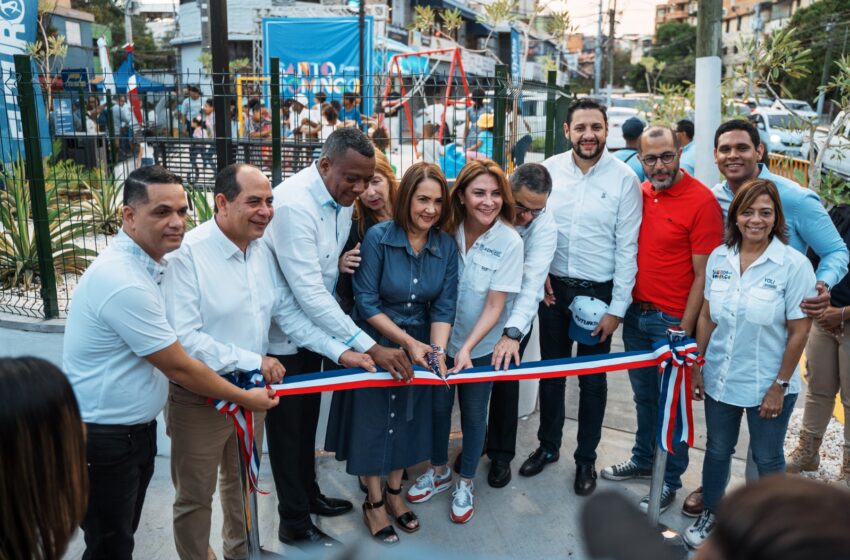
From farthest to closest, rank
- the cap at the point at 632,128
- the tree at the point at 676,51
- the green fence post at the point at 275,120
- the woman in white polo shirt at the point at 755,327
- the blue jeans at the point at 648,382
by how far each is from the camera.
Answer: the tree at the point at 676,51 → the cap at the point at 632,128 → the green fence post at the point at 275,120 → the blue jeans at the point at 648,382 → the woman in white polo shirt at the point at 755,327

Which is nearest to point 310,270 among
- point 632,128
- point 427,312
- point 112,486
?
point 427,312

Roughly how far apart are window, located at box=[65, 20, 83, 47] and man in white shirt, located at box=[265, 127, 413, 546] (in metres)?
27.6

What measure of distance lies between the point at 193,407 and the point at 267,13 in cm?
2681

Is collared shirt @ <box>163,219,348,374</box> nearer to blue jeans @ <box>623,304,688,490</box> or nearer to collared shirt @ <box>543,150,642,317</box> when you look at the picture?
collared shirt @ <box>543,150,642,317</box>

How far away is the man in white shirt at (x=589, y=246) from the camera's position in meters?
3.91

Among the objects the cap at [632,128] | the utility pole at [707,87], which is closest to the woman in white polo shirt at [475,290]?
the utility pole at [707,87]

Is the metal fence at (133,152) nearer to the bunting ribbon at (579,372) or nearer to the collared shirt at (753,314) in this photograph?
the bunting ribbon at (579,372)

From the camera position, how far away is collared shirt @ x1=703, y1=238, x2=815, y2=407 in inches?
128

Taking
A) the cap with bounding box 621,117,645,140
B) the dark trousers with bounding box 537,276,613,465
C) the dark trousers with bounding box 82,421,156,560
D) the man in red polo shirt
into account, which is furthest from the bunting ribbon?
the cap with bounding box 621,117,645,140

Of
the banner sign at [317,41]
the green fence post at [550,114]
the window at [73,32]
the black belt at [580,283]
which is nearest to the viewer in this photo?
the black belt at [580,283]

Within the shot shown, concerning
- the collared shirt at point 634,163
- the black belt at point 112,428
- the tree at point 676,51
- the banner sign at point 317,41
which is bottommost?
the black belt at point 112,428

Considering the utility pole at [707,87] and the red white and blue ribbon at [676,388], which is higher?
the utility pole at [707,87]

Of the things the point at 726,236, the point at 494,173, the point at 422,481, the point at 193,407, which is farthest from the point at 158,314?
the point at 726,236

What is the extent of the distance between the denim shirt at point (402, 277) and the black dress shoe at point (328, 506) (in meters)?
1.15
